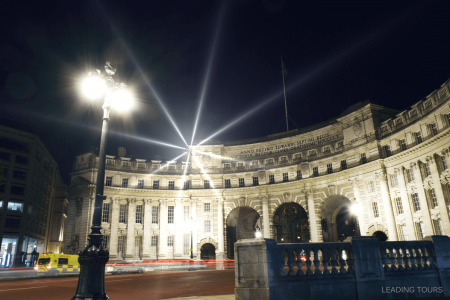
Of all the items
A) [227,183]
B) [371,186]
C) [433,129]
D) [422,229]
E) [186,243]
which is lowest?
[186,243]

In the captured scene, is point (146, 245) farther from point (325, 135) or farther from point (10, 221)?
point (325, 135)

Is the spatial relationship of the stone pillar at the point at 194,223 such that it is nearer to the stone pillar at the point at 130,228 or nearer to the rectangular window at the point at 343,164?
the stone pillar at the point at 130,228

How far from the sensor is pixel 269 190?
53.5 m

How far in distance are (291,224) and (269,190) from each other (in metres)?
6.79

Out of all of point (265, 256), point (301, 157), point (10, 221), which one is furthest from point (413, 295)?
point (10, 221)

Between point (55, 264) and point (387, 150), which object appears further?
point (387, 150)

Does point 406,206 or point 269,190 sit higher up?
point 269,190

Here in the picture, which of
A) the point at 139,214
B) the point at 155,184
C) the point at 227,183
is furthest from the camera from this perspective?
the point at 155,184

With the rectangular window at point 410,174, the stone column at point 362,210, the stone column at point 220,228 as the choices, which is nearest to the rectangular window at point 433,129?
the rectangular window at point 410,174

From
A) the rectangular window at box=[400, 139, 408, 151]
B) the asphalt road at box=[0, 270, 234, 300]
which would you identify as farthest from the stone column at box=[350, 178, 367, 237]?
the asphalt road at box=[0, 270, 234, 300]

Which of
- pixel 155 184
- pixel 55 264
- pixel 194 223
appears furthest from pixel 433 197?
pixel 155 184

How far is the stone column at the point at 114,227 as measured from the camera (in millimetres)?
50347

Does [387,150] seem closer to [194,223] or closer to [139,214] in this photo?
[194,223]

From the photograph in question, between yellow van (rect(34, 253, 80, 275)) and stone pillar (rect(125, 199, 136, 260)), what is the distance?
59.5 feet
